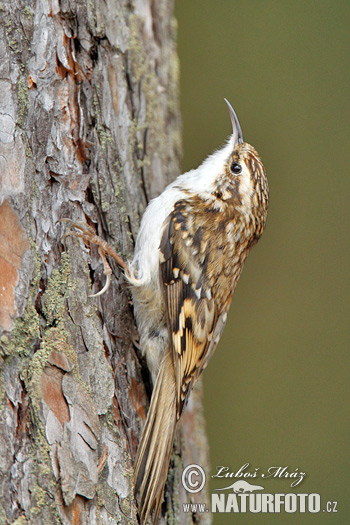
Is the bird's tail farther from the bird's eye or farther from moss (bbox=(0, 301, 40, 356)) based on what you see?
the bird's eye

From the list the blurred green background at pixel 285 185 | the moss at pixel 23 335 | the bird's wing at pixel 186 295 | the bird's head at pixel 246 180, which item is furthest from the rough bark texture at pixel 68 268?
the blurred green background at pixel 285 185

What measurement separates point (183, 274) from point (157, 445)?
0.49 m

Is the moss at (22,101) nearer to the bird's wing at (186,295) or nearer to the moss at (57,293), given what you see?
the moss at (57,293)

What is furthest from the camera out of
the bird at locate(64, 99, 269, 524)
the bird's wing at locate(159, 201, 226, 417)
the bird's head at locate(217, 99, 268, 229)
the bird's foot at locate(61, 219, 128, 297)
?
the bird's head at locate(217, 99, 268, 229)

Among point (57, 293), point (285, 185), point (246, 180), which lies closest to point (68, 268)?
point (57, 293)

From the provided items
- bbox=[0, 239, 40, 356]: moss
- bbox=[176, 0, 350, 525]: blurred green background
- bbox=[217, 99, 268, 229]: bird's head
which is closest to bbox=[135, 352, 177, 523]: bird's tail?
bbox=[0, 239, 40, 356]: moss

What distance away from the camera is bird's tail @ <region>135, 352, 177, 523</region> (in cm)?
158

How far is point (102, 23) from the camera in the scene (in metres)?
1.77

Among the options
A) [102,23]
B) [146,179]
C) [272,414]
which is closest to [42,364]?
[146,179]

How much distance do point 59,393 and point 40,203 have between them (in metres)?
0.45

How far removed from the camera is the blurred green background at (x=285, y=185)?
328cm

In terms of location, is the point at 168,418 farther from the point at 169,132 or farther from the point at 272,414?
the point at 272,414

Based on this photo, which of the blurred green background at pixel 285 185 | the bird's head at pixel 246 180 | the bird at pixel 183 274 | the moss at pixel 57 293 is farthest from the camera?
the blurred green background at pixel 285 185

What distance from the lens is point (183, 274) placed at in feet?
6.00
